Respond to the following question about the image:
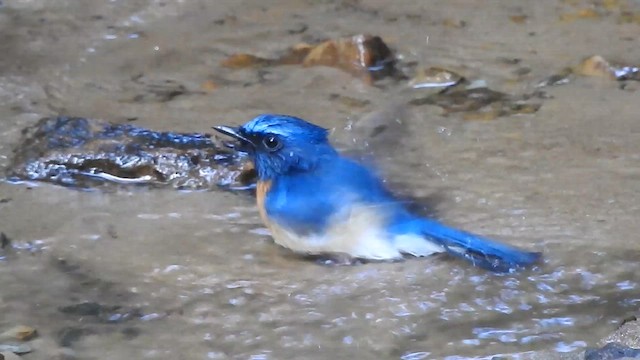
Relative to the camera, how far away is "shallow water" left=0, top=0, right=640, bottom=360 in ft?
6.88

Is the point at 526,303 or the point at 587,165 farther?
the point at 587,165

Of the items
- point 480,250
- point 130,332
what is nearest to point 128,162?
point 130,332

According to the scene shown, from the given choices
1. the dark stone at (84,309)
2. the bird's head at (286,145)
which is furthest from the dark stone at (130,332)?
the bird's head at (286,145)

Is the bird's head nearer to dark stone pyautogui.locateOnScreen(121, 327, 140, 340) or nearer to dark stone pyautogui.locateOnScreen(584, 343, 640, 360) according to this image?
dark stone pyautogui.locateOnScreen(121, 327, 140, 340)

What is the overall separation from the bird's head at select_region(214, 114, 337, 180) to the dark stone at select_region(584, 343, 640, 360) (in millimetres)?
Answer: 902

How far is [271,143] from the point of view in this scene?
2.58m

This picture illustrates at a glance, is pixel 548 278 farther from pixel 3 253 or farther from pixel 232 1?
pixel 232 1

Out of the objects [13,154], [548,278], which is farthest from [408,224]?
[13,154]

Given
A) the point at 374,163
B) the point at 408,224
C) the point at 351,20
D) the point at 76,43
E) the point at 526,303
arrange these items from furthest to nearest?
the point at 351,20
the point at 76,43
the point at 374,163
the point at 408,224
the point at 526,303

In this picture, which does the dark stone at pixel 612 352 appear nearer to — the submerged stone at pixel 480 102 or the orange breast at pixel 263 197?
the orange breast at pixel 263 197

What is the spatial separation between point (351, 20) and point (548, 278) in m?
2.67

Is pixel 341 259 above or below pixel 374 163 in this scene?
below

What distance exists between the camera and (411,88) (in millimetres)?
3822

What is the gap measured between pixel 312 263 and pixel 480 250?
1.39ft
